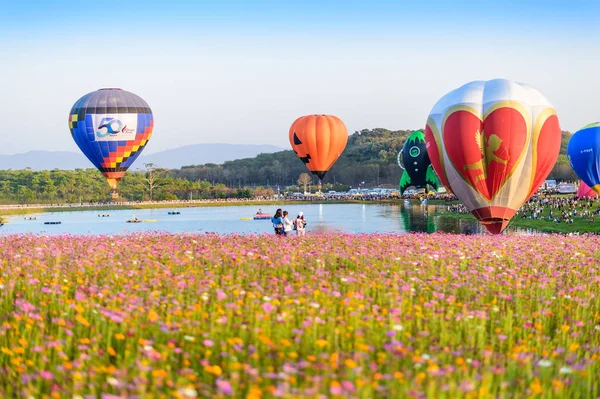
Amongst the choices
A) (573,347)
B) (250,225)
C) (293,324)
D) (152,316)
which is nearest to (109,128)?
(250,225)

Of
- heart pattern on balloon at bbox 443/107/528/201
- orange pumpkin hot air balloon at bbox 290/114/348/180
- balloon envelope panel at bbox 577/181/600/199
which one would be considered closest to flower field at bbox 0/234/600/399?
heart pattern on balloon at bbox 443/107/528/201

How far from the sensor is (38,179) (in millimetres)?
188875

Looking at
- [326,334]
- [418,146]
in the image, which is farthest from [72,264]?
[418,146]

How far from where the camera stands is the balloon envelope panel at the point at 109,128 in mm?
70206

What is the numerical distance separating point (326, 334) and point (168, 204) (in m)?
160

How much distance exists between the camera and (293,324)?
34.5ft

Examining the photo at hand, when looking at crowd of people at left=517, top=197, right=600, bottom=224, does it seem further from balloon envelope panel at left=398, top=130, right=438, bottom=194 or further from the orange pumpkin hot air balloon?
balloon envelope panel at left=398, top=130, right=438, bottom=194

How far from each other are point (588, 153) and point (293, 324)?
79.0 meters

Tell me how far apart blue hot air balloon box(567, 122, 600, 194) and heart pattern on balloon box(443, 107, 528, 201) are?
1980 inches

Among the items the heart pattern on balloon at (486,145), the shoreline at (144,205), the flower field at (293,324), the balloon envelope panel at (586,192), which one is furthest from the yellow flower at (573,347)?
the shoreline at (144,205)

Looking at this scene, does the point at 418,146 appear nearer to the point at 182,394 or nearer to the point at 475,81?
the point at 475,81

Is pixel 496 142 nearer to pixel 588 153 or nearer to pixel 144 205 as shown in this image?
pixel 588 153

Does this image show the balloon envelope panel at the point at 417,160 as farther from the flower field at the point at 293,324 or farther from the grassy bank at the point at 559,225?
the flower field at the point at 293,324

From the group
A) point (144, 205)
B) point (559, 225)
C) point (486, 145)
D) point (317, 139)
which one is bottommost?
point (559, 225)
